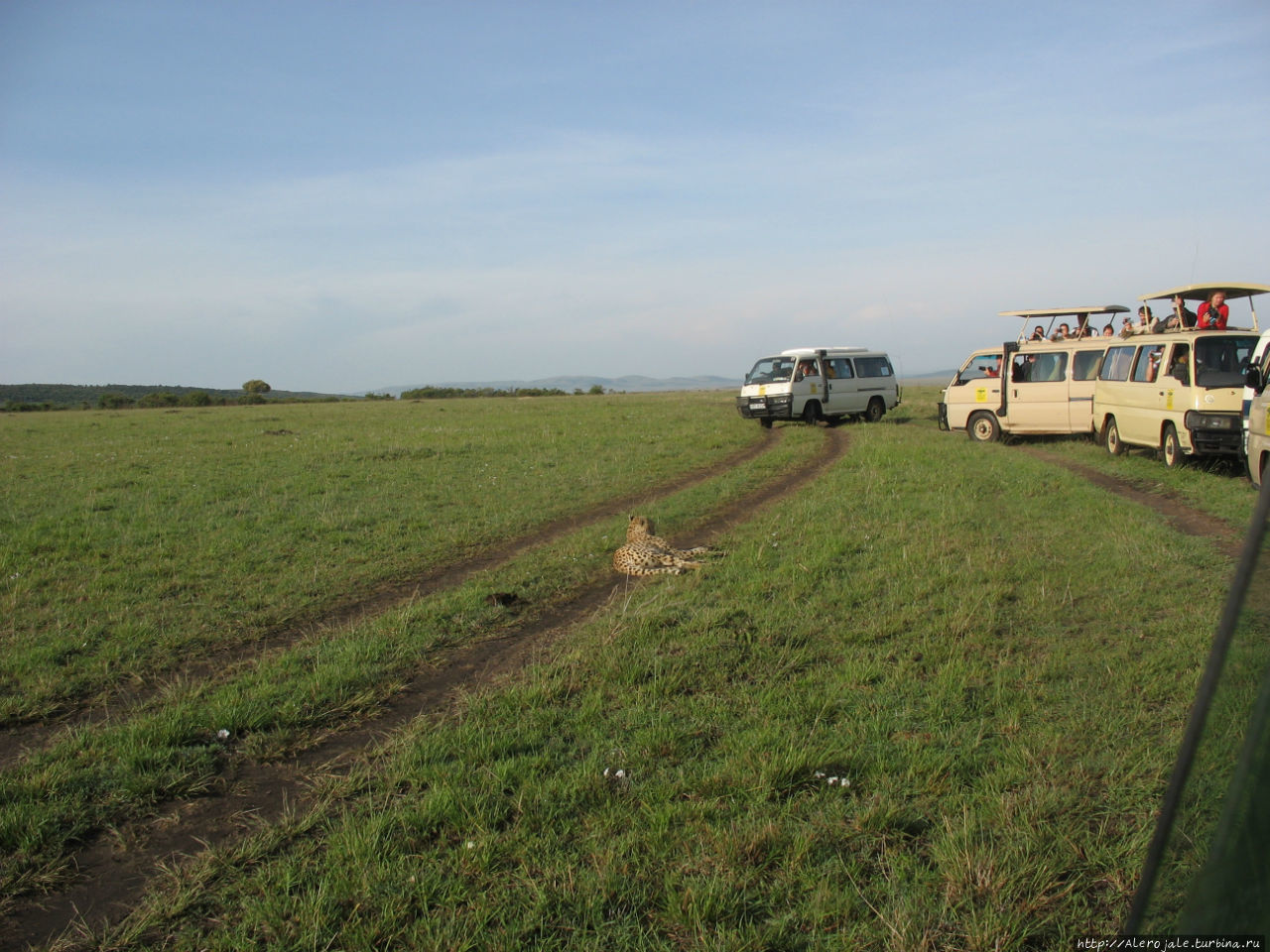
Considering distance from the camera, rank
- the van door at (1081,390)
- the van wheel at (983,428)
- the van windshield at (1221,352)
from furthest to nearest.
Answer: the van wheel at (983,428)
the van door at (1081,390)
the van windshield at (1221,352)

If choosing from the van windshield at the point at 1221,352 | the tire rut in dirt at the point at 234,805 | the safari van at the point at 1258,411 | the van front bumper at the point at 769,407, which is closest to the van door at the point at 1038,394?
the van windshield at the point at 1221,352

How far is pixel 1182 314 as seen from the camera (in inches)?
567

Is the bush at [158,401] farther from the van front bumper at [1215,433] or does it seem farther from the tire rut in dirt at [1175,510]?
the van front bumper at [1215,433]

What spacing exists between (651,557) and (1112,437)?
459 inches

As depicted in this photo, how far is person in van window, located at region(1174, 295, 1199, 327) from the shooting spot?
14.3m

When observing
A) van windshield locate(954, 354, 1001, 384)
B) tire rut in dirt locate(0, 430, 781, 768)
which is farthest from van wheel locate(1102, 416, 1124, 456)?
tire rut in dirt locate(0, 430, 781, 768)

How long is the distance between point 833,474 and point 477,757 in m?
10.3

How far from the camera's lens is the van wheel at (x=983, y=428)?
18.2 meters

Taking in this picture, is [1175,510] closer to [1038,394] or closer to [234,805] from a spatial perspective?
[1038,394]

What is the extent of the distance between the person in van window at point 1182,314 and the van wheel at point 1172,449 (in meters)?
2.69

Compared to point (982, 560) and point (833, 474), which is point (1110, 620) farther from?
point (833, 474)

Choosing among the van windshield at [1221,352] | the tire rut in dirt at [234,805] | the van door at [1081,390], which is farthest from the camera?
the van door at [1081,390]

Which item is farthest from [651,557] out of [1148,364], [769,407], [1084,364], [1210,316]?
[769,407]

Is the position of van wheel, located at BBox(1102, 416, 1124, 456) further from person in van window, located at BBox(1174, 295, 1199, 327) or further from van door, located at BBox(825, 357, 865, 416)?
van door, located at BBox(825, 357, 865, 416)
